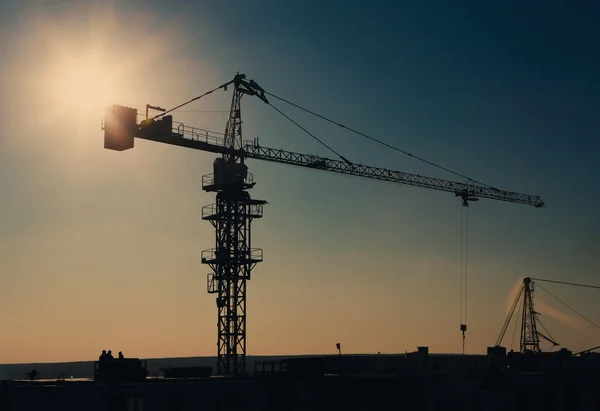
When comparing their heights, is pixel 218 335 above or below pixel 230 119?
below

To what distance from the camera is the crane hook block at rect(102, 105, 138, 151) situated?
339ft

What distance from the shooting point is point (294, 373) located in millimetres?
71062

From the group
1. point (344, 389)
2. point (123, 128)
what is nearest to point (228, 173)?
point (123, 128)

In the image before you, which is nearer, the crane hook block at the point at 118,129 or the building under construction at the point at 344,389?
the building under construction at the point at 344,389

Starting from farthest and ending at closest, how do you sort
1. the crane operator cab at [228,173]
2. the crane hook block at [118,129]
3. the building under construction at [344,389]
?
the crane operator cab at [228,173] < the crane hook block at [118,129] < the building under construction at [344,389]

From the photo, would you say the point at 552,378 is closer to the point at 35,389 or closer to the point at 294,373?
the point at 294,373

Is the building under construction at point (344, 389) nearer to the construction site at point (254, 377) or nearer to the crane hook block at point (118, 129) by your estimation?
the construction site at point (254, 377)

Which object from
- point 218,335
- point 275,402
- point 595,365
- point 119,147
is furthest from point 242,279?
point 595,365

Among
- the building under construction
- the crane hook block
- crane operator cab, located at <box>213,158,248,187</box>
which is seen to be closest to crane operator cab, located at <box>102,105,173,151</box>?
the crane hook block

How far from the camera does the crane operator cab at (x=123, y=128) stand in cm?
10331

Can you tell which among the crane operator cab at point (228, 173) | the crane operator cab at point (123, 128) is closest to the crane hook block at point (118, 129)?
the crane operator cab at point (123, 128)

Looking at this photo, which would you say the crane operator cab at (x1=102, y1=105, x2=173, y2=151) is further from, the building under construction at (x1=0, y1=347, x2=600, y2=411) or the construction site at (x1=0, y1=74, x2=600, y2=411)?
the building under construction at (x1=0, y1=347, x2=600, y2=411)

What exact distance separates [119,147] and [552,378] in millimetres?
62473

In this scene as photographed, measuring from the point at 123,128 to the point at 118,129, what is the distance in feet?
2.27
